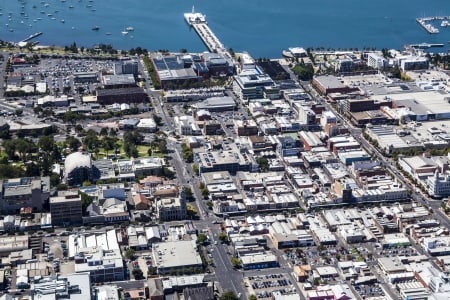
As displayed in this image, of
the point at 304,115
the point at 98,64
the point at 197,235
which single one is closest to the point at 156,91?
the point at 98,64

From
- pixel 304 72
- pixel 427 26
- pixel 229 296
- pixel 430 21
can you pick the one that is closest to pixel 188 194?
pixel 229 296

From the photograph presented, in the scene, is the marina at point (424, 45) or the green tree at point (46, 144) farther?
the marina at point (424, 45)

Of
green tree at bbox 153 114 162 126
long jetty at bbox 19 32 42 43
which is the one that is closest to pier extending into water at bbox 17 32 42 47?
long jetty at bbox 19 32 42 43

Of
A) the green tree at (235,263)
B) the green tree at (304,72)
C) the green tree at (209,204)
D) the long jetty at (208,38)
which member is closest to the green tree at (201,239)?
the green tree at (235,263)

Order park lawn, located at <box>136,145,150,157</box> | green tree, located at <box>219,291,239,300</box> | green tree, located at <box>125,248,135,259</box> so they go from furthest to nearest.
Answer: park lawn, located at <box>136,145,150,157</box> < green tree, located at <box>125,248,135,259</box> < green tree, located at <box>219,291,239,300</box>

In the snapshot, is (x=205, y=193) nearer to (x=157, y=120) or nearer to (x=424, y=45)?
(x=157, y=120)

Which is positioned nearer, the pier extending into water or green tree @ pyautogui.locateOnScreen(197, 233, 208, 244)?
green tree @ pyautogui.locateOnScreen(197, 233, 208, 244)

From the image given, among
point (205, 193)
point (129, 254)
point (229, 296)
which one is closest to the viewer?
point (229, 296)

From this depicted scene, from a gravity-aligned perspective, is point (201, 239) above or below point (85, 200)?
below

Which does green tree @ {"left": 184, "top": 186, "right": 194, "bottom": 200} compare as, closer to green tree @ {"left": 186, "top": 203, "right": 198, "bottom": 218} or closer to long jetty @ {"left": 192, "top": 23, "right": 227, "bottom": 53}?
green tree @ {"left": 186, "top": 203, "right": 198, "bottom": 218}

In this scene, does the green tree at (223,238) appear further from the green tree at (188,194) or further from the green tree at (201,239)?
the green tree at (188,194)
